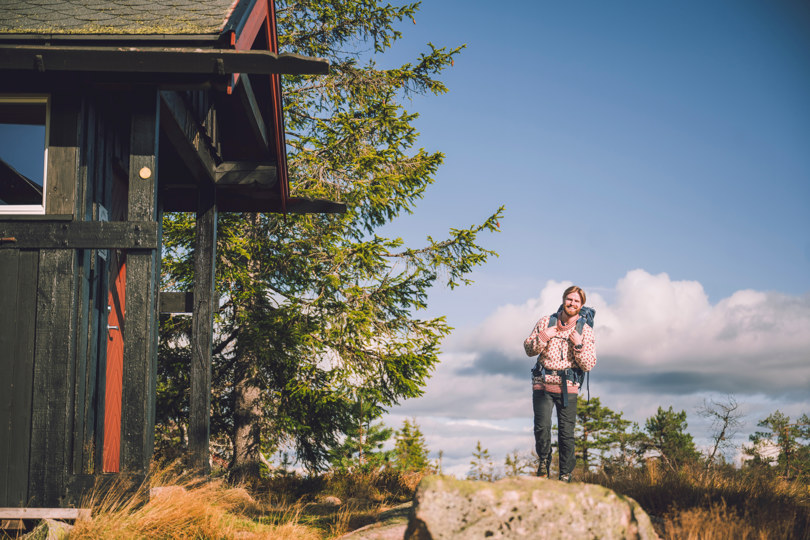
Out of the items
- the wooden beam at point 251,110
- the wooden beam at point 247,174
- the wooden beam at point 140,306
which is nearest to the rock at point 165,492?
the wooden beam at point 140,306

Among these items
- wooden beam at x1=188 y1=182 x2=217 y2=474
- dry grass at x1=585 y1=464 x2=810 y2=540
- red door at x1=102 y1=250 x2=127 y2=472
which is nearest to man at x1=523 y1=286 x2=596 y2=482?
dry grass at x1=585 y1=464 x2=810 y2=540

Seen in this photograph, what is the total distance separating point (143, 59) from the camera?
560 centimetres

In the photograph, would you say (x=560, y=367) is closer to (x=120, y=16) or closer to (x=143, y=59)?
(x=143, y=59)

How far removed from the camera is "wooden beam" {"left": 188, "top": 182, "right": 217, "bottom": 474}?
8.11m

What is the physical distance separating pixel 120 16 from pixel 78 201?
1.72 meters

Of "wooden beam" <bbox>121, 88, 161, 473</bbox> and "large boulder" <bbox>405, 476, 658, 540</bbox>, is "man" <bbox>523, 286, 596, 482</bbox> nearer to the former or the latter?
"large boulder" <bbox>405, 476, 658, 540</bbox>

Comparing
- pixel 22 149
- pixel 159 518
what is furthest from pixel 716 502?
pixel 22 149

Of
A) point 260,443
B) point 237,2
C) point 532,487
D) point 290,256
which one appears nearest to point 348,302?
point 290,256

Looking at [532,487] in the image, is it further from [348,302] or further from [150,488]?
[348,302]

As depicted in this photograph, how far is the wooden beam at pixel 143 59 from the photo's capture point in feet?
18.2

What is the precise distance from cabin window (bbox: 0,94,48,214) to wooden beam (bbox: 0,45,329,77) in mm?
752

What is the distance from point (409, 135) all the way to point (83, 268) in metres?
8.82

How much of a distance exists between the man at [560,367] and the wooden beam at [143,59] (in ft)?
11.4

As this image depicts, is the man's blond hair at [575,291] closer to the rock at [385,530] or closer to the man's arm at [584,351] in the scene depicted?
the man's arm at [584,351]
